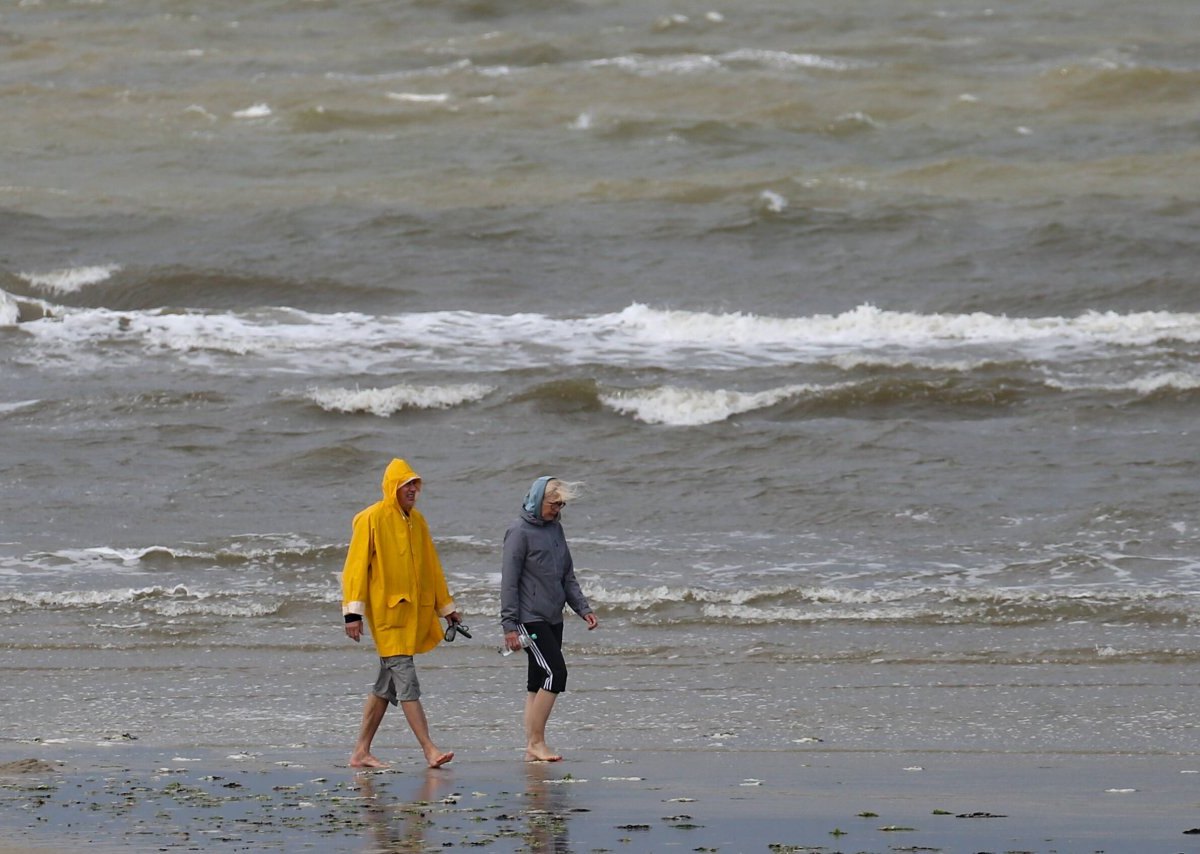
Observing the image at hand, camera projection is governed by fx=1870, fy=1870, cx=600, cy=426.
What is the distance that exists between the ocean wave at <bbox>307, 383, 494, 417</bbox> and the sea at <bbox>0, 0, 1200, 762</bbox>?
6 centimetres

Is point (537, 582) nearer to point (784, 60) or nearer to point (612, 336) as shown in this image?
point (612, 336)

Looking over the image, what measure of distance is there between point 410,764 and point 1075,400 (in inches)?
439

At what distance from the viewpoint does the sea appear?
32.7 feet

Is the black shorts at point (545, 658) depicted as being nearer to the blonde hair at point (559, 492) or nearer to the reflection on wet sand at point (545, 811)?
the reflection on wet sand at point (545, 811)

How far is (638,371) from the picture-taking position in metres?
19.4

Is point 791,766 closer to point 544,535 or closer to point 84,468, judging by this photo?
point 544,535

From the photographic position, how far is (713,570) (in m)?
12.5

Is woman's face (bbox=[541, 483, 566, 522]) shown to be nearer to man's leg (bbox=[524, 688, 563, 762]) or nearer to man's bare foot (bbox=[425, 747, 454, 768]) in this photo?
man's leg (bbox=[524, 688, 563, 762])

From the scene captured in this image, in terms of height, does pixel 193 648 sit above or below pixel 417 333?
below

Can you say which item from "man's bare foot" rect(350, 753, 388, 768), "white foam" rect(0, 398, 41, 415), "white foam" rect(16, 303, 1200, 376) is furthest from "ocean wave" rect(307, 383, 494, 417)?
"man's bare foot" rect(350, 753, 388, 768)

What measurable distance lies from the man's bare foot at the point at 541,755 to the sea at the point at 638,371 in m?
A: 0.41

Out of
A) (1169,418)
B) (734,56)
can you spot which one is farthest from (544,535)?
(734,56)

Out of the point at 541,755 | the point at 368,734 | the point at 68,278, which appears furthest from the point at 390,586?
the point at 68,278

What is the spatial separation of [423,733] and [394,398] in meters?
10.5
